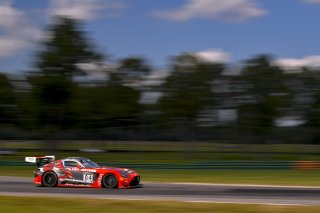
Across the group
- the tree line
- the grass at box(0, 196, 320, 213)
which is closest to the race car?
the grass at box(0, 196, 320, 213)

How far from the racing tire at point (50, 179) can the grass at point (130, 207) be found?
5955mm

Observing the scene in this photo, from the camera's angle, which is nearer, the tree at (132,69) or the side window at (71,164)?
the side window at (71,164)

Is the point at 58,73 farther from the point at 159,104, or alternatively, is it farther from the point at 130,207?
the point at 130,207

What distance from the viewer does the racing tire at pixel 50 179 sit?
1891cm

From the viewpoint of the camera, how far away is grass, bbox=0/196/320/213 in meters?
11.2

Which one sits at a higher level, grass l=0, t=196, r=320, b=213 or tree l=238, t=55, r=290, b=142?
tree l=238, t=55, r=290, b=142

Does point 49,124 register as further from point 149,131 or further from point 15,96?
point 149,131

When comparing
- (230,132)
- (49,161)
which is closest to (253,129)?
(230,132)

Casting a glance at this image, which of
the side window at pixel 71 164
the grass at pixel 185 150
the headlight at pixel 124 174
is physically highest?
the grass at pixel 185 150

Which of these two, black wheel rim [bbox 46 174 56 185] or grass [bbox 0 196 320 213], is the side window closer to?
black wheel rim [bbox 46 174 56 185]

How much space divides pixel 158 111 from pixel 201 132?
602 centimetres

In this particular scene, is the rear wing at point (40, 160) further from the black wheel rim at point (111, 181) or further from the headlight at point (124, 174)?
the headlight at point (124, 174)

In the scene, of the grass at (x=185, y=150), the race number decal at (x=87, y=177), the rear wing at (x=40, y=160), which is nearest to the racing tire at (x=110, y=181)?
the race number decal at (x=87, y=177)

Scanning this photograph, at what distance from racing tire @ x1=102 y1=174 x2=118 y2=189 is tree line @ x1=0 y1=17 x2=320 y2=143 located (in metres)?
43.4
